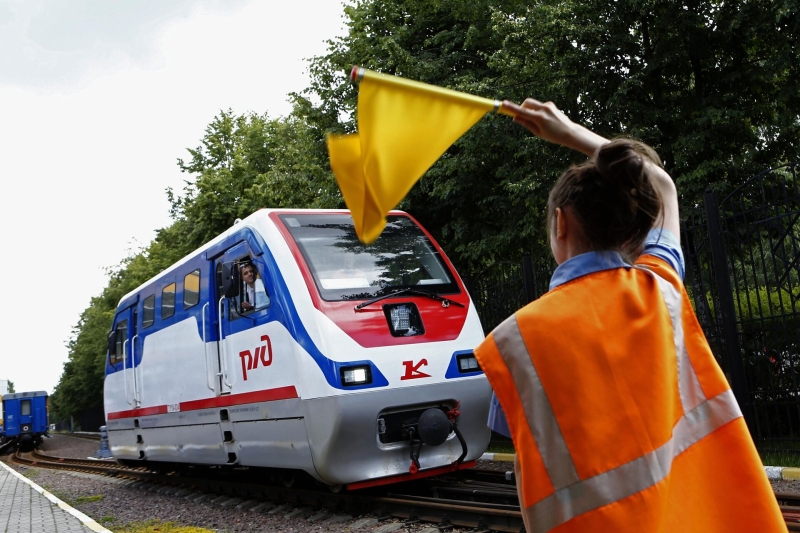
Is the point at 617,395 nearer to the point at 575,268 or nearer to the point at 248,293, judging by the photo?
the point at 575,268

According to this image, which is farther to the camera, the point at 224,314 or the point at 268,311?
the point at 224,314

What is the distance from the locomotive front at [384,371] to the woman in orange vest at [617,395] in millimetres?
5666

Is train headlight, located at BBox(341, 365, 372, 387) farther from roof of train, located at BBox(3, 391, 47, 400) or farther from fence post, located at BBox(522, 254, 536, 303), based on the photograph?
roof of train, located at BBox(3, 391, 47, 400)

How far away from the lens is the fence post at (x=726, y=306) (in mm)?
9008

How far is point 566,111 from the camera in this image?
578 inches

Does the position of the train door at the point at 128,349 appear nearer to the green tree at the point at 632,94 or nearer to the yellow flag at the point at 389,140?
the green tree at the point at 632,94

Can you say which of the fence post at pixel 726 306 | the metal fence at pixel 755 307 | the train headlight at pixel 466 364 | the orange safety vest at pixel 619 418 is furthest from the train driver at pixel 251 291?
the orange safety vest at pixel 619 418

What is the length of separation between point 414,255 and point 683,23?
7.95 m

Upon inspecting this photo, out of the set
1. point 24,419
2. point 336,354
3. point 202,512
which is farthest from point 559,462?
point 24,419

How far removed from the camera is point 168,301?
11.8 m

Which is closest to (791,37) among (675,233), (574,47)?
(574,47)

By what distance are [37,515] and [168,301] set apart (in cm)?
342

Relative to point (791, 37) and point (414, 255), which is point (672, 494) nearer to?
point (414, 255)

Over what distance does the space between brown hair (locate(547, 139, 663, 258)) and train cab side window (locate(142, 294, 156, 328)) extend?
38.7 feet
